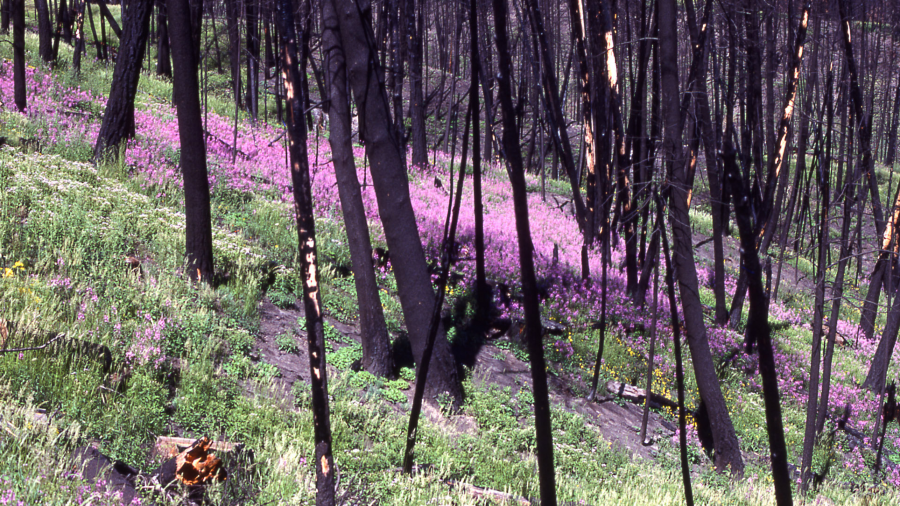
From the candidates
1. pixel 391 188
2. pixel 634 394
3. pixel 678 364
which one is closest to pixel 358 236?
pixel 391 188

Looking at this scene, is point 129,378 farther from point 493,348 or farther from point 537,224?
point 537,224

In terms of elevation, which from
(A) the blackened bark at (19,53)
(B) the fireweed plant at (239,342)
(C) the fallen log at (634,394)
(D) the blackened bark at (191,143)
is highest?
(A) the blackened bark at (19,53)

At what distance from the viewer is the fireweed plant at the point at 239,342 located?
4.03 meters

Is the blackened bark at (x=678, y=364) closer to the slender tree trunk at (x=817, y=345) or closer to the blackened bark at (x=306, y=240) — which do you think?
the blackened bark at (x=306, y=240)

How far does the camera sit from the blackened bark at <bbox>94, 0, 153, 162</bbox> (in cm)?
970

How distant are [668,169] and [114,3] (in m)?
54.3

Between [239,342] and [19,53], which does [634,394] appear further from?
[19,53]

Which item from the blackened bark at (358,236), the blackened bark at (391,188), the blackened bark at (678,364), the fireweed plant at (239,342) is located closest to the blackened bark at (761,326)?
the blackened bark at (678,364)

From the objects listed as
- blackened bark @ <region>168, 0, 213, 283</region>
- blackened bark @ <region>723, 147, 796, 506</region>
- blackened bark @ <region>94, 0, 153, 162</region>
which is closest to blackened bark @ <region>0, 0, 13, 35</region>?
blackened bark @ <region>94, 0, 153, 162</region>

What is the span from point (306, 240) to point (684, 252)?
6.00 m

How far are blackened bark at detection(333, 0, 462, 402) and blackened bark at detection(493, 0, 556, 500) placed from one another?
302 centimetres

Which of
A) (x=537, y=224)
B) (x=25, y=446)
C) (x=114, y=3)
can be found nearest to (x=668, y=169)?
(x=25, y=446)

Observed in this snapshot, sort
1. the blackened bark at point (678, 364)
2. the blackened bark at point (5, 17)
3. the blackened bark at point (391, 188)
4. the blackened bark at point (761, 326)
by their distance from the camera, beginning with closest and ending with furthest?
the blackened bark at point (761, 326)
the blackened bark at point (678, 364)
the blackened bark at point (391, 188)
the blackened bark at point (5, 17)

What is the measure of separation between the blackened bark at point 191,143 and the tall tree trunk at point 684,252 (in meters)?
5.58
